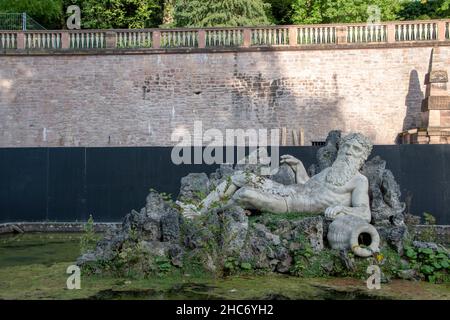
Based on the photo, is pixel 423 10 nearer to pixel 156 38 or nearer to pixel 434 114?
pixel 434 114

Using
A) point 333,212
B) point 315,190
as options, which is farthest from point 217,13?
point 333,212

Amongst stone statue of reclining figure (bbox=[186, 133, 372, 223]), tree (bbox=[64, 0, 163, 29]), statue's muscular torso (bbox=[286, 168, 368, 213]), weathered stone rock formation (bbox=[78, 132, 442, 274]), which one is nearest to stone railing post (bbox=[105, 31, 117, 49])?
tree (bbox=[64, 0, 163, 29])

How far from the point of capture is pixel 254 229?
7.62m

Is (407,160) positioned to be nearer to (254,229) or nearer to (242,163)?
(242,163)

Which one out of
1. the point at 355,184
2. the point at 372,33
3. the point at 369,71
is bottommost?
the point at 355,184

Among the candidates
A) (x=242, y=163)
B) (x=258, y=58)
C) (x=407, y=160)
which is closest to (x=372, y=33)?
(x=258, y=58)

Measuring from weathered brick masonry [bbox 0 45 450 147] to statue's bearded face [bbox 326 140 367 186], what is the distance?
50.5 feet

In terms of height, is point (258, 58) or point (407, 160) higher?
point (258, 58)

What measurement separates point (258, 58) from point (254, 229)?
17.0m

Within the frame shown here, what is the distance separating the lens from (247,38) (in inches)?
938

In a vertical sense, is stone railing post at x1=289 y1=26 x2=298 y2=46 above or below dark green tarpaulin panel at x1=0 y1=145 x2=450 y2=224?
above

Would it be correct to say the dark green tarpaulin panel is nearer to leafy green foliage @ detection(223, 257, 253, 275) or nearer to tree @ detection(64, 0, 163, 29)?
leafy green foliage @ detection(223, 257, 253, 275)

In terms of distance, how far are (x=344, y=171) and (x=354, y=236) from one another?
3.96ft

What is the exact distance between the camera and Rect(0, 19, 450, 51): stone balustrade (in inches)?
931
